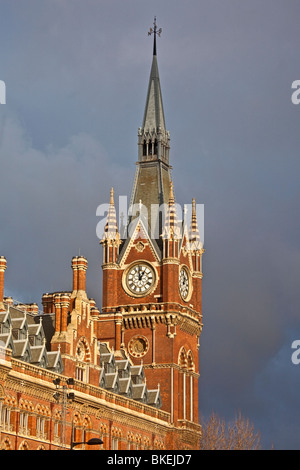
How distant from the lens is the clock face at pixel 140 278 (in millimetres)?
144750

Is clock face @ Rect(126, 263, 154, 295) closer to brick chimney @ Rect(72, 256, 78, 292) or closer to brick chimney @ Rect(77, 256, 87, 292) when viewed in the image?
brick chimney @ Rect(77, 256, 87, 292)

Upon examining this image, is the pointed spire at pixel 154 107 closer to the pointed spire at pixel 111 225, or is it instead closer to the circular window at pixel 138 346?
the pointed spire at pixel 111 225

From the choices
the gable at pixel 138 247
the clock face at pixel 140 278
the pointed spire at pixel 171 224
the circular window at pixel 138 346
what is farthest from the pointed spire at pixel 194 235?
the circular window at pixel 138 346

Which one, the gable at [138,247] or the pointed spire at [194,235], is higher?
the pointed spire at [194,235]

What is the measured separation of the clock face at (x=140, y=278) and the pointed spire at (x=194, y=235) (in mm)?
7212

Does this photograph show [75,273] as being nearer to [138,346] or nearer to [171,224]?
[138,346]

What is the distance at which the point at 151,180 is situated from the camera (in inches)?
5925

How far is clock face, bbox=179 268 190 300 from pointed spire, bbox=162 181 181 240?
4.73 m

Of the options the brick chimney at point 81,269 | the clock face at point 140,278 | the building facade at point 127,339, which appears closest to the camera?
the building facade at point 127,339

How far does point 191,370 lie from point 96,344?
2555 centimetres

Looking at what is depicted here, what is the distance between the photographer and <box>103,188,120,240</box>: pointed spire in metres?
147

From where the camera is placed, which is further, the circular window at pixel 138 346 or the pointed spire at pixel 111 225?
the pointed spire at pixel 111 225
